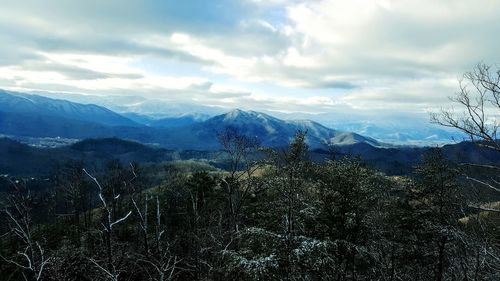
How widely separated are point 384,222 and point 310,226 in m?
13.7

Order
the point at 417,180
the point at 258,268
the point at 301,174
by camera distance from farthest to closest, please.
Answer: the point at 417,180 → the point at 301,174 → the point at 258,268

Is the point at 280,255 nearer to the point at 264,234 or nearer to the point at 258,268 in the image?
the point at 264,234

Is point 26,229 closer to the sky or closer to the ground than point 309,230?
closer to the sky

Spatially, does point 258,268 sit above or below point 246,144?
below

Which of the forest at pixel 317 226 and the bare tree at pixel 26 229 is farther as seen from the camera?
the forest at pixel 317 226

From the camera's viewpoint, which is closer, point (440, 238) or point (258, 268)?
point (258, 268)

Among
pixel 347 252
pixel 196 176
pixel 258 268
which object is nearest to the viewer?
pixel 258 268

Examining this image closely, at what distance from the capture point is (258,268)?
18188mm

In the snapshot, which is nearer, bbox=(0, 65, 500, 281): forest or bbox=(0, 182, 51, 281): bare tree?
bbox=(0, 182, 51, 281): bare tree

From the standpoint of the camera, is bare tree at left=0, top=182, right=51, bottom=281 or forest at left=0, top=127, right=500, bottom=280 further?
forest at left=0, top=127, right=500, bottom=280

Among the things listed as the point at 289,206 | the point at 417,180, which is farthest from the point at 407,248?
the point at 289,206

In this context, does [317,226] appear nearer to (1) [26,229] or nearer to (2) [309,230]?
(2) [309,230]

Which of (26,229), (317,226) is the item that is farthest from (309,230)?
(26,229)

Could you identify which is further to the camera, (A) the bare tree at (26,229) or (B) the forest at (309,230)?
(B) the forest at (309,230)
